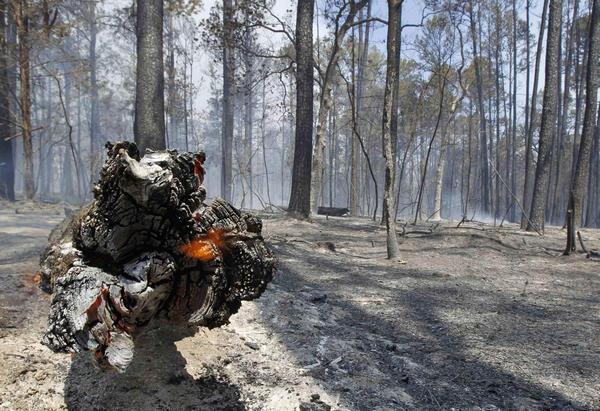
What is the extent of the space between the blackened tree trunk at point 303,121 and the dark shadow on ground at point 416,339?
3999 mm

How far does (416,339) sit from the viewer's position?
10.4ft

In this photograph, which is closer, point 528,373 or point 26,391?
point 26,391

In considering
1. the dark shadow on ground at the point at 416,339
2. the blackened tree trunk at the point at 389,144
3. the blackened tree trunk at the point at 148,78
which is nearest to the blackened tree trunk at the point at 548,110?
the blackened tree trunk at the point at 389,144

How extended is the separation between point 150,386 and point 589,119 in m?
12.0

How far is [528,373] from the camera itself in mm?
2533

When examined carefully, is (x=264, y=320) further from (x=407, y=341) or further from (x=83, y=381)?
(x=83, y=381)

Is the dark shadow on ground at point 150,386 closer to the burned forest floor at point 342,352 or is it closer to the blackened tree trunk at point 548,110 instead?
the burned forest floor at point 342,352

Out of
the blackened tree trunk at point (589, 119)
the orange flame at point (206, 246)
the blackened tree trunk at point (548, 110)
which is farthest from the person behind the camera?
the blackened tree trunk at point (548, 110)

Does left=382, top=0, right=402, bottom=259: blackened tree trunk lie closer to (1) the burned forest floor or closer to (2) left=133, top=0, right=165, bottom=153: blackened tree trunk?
(1) the burned forest floor

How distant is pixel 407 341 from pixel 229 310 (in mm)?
1771

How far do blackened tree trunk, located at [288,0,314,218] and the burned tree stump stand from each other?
6.94 metres

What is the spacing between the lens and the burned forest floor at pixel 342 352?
201 cm

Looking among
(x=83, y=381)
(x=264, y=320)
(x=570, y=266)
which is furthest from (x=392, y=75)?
(x=83, y=381)

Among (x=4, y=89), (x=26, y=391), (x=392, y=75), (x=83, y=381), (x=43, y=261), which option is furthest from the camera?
(x=4, y=89)
